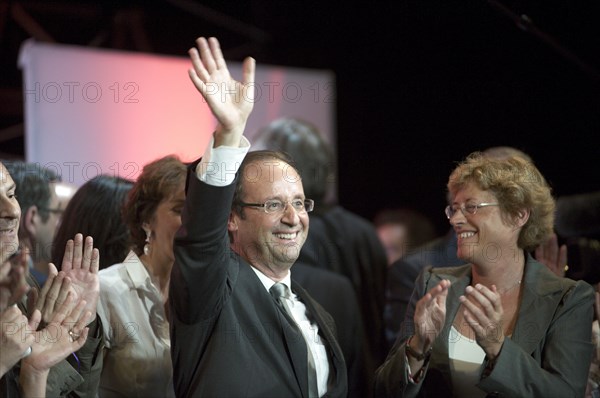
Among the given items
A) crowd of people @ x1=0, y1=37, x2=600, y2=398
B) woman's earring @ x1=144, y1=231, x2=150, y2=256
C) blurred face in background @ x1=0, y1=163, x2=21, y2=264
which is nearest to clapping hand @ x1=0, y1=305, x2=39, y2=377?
crowd of people @ x1=0, y1=37, x2=600, y2=398

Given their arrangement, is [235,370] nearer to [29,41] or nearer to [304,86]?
[29,41]

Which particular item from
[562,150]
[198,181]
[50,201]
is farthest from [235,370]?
[562,150]

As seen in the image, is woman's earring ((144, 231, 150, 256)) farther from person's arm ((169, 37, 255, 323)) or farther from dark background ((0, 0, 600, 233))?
dark background ((0, 0, 600, 233))

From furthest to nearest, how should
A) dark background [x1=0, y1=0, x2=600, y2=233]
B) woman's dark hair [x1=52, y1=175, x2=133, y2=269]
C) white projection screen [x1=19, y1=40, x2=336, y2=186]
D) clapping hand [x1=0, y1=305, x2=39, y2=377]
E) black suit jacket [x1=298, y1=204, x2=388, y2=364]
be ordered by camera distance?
1. dark background [x1=0, y1=0, x2=600, y2=233]
2. white projection screen [x1=19, y1=40, x2=336, y2=186]
3. black suit jacket [x1=298, y1=204, x2=388, y2=364]
4. woman's dark hair [x1=52, y1=175, x2=133, y2=269]
5. clapping hand [x1=0, y1=305, x2=39, y2=377]

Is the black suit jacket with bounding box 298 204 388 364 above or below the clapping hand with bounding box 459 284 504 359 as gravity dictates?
below

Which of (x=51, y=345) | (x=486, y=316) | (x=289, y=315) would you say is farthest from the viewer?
(x=289, y=315)

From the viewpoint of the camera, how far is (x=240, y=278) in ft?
8.41

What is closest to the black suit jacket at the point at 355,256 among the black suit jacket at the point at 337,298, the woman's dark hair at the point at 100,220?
the black suit jacket at the point at 337,298

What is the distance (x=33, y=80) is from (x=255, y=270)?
2.35 metres

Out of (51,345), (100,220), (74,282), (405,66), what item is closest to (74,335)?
(51,345)

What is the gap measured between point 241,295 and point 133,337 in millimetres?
539

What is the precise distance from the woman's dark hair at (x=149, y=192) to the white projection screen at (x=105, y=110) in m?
1.19

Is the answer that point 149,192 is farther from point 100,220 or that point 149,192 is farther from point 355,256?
point 355,256

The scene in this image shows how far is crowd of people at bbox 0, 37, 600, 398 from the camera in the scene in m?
2.33
